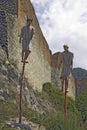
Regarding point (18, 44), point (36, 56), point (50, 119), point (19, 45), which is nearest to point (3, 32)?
point (18, 44)

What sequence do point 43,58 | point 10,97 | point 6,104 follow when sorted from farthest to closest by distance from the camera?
point 43,58
point 10,97
point 6,104

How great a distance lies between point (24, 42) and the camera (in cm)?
1416

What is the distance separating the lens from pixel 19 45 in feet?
82.6

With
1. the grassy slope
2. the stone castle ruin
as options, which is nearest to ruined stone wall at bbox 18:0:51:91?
the stone castle ruin

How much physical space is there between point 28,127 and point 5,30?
1143 cm

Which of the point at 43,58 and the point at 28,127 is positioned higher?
the point at 43,58

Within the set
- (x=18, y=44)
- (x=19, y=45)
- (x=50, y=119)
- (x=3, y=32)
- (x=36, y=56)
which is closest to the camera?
(x=50, y=119)

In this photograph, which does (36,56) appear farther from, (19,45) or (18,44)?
(18,44)

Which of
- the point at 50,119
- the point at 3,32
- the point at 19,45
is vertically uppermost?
the point at 3,32

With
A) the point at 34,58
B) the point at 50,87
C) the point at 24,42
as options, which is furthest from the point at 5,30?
the point at 24,42

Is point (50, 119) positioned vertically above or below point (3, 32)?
below

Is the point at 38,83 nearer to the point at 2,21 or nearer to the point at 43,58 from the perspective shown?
the point at 43,58

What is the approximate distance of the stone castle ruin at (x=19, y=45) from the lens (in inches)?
963

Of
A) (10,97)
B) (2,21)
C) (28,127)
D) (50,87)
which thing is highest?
(2,21)
